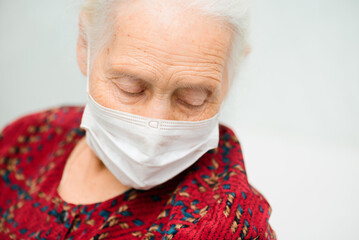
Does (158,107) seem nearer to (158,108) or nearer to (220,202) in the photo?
(158,108)

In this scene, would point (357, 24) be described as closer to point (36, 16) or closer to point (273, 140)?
point (273, 140)

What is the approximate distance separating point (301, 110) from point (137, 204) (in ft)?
3.56

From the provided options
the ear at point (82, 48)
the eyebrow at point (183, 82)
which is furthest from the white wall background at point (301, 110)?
the eyebrow at point (183, 82)

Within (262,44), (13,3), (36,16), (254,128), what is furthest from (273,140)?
(13,3)

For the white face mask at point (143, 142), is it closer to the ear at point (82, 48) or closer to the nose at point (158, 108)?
the nose at point (158, 108)

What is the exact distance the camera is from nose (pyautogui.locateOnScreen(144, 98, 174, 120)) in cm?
Result: 94

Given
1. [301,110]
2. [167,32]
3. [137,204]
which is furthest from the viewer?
[301,110]

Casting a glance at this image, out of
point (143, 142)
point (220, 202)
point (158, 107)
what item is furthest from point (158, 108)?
point (220, 202)

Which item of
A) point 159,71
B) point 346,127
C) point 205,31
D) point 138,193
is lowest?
point 138,193

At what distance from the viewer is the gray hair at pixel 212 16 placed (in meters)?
0.90

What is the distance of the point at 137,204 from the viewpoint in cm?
115

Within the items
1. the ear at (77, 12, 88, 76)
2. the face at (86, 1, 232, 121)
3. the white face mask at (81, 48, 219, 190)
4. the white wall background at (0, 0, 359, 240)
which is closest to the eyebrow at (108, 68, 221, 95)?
the face at (86, 1, 232, 121)

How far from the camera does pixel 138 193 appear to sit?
1165 mm

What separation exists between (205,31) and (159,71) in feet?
0.54
